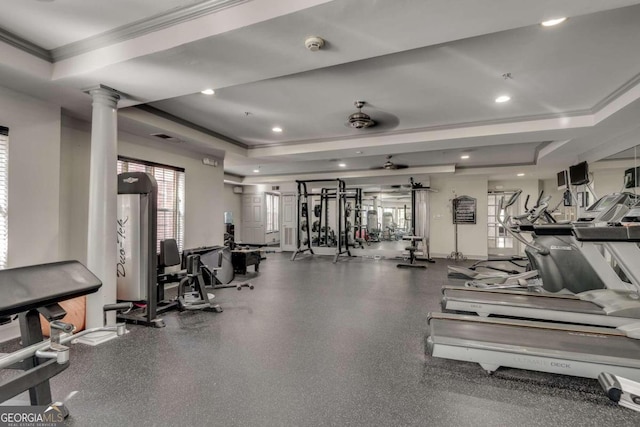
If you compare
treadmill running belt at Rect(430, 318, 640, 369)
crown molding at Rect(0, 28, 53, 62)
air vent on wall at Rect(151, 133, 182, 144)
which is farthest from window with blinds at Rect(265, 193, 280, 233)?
treadmill running belt at Rect(430, 318, 640, 369)

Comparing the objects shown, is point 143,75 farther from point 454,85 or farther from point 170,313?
point 454,85

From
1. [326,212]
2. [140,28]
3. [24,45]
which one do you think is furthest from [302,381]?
[326,212]

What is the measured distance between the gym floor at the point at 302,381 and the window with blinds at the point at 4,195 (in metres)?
1.27

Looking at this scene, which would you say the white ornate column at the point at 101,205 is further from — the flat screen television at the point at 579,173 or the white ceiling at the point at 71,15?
the flat screen television at the point at 579,173

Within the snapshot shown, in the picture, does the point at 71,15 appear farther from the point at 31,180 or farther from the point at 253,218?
the point at 253,218

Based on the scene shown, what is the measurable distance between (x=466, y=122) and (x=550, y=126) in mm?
1113

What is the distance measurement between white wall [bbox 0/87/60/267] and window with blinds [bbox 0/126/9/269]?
0.03 meters

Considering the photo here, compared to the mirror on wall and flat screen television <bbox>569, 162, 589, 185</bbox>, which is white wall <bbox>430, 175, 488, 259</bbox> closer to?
the mirror on wall

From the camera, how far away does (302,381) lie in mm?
2184

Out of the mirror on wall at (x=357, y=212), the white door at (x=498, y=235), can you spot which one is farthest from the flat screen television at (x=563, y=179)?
the mirror on wall at (x=357, y=212)

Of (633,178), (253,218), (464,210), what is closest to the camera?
(633,178)

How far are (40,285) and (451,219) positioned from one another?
908cm

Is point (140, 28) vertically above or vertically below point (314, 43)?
above

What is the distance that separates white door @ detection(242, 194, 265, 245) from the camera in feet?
37.1
